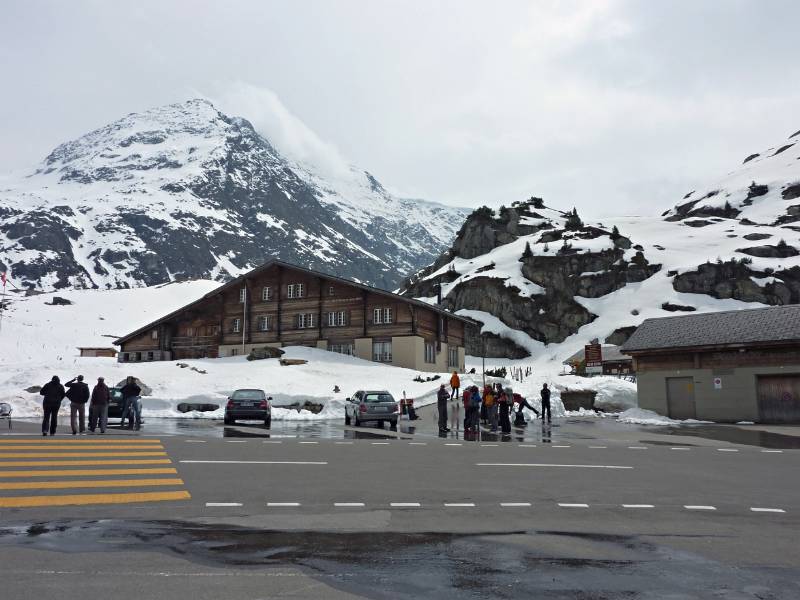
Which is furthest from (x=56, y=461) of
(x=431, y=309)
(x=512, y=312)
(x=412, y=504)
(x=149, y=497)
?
(x=512, y=312)

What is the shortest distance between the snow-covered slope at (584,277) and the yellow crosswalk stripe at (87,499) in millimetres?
79354

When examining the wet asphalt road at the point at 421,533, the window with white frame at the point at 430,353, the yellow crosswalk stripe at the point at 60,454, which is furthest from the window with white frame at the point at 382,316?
the yellow crosswalk stripe at the point at 60,454

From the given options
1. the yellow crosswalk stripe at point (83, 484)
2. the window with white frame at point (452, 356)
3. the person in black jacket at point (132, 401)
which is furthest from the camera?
the window with white frame at point (452, 356)

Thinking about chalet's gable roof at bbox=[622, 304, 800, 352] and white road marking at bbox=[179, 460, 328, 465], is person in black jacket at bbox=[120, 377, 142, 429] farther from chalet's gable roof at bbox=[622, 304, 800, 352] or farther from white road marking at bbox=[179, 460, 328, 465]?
chalet's gable roof at bbox=[622, 304, 800, 352]

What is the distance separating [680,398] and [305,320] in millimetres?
33770

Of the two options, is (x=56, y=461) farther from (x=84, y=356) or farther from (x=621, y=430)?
(x=84, y=356)

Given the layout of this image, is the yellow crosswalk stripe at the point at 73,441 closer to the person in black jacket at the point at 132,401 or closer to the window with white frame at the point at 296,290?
the person in black jacket at the point at 132,401

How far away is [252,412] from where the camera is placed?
83.7ft

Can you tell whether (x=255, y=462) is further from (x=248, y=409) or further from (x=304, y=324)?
(x=304, y=324)

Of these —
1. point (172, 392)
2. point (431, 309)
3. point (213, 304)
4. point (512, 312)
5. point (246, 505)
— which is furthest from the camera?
point (512, 312)

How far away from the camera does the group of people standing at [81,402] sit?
18312mm

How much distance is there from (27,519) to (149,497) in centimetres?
185

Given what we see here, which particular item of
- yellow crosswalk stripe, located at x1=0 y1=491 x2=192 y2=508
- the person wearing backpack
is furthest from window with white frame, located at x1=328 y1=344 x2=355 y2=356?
yellow crosswalk stripe, located at x1=0 y1=491 x2=192 y2=508

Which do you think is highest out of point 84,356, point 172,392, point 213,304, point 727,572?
point 213,304
